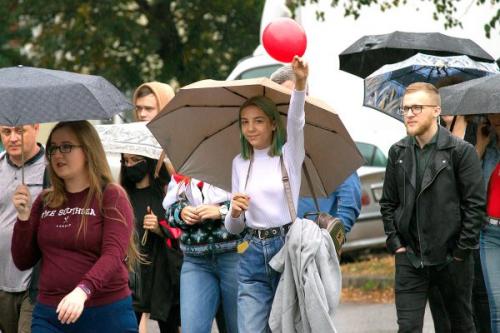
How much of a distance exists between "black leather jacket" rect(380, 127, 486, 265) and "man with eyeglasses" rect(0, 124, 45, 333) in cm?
229

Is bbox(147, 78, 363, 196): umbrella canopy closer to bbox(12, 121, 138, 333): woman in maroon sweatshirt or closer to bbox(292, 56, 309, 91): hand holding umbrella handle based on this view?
bbox(292, 56, 309, 91): hand holding umbrella handle

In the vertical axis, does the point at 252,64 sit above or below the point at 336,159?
below

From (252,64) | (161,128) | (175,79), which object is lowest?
(175,79)

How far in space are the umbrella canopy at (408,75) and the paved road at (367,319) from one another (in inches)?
95.4

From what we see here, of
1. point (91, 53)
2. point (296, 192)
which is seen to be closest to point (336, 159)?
point (296, 192)

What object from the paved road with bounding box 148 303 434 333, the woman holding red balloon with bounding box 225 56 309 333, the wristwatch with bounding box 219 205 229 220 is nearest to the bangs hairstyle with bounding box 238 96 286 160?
the woman holding red balloon with bounding box 225 56 309 333

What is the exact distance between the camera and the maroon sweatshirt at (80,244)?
644 cm

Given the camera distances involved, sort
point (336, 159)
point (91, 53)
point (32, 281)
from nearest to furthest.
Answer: point (336, 159) → point (32, 281) → point (91, 53)

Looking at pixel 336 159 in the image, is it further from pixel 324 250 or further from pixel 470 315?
pixel 470 315

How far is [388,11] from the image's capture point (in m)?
17.4

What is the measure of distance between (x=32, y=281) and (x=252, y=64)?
1064 centimetres

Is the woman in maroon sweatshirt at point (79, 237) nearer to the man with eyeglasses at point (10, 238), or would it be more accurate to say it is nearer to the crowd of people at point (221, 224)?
the crowd of people at point (221, 224)

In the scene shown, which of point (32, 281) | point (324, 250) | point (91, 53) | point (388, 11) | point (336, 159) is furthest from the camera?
point (91, 53)

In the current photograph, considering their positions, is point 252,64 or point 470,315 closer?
point 470,315
